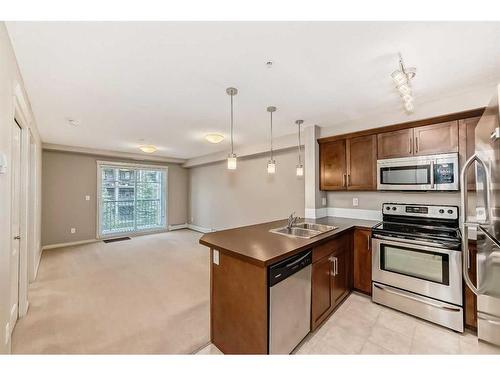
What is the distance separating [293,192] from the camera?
440 centimetres

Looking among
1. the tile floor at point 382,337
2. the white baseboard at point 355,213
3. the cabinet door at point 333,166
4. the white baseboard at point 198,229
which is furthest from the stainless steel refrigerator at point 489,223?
the white baseboard at point 198,229

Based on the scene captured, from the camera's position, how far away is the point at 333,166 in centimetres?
341

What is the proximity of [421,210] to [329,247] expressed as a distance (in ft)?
4.57

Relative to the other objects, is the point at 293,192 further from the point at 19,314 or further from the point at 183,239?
the point at 19,314

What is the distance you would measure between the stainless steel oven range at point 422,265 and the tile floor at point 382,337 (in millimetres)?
116

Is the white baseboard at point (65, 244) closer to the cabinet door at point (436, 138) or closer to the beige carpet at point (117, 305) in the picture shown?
the beige carpet at point (117, 305)

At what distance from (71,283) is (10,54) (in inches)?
118

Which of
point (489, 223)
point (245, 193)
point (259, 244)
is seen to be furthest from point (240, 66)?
point (245, 193)

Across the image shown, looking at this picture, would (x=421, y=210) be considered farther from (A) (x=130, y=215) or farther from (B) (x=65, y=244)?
(B) (x=65, y=244)

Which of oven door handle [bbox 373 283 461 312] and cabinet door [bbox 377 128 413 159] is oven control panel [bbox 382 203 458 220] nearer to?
cabinet door [bbox 377 128 413 159]

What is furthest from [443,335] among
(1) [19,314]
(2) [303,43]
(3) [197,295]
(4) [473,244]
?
(1) [19,314]

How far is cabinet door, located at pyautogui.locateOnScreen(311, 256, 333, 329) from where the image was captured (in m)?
1.97

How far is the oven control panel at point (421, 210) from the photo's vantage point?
2.46 meters

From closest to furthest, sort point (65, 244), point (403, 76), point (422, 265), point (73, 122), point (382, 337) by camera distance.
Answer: point (403, 76), point (382, 337), point (422, 265), point (73, 122), point (65, 244)
